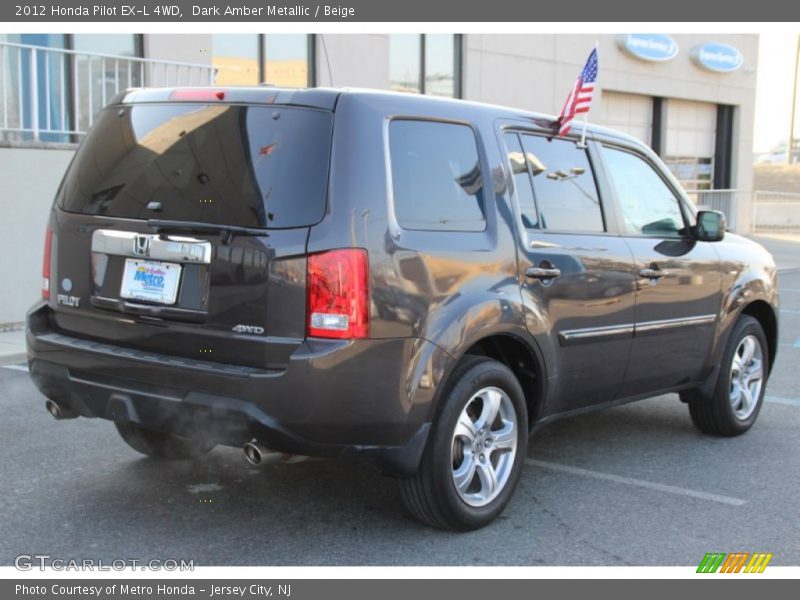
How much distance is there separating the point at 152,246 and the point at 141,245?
0.21 feet

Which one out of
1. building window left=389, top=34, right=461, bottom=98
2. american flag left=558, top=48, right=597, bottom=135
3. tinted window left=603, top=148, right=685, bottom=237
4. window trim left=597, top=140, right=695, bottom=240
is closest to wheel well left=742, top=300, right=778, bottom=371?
window trim left=597, top=140, right=695, bottom=240

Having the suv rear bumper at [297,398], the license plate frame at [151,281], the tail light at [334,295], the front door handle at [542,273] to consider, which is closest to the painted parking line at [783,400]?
the front door handle at [542,273]

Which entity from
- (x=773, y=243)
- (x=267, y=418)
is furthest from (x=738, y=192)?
(x=267, y=418)

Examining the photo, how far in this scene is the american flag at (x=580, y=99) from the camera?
515cm

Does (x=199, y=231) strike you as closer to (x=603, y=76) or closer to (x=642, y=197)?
(x=642, y=197)

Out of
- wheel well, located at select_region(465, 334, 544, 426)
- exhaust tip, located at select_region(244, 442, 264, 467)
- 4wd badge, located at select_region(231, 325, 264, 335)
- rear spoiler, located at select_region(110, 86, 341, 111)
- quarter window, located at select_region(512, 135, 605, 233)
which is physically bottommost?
exhaust tip, located at select_region(244, 442, 264, 467)

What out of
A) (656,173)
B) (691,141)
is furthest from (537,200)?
(691,141)

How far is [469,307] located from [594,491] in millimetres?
1425

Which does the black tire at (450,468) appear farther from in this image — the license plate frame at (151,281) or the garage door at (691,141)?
the garage door at (691,141)

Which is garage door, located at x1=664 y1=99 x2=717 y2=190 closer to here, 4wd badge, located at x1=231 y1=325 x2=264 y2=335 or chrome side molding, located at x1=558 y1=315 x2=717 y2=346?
chrome side molding, located at x1=558 y1=315 x2=717 y2=346

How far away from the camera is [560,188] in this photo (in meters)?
5.05

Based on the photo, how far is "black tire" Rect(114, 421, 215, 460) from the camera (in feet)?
17.1

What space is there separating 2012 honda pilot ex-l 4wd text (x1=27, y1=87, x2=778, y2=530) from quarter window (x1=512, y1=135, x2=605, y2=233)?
1 cm

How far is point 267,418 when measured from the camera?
151 inches
